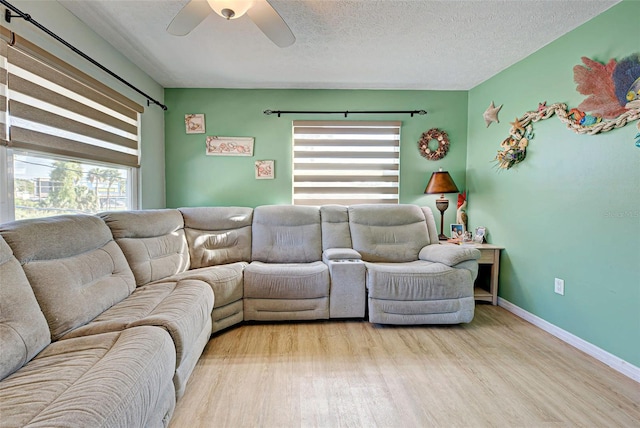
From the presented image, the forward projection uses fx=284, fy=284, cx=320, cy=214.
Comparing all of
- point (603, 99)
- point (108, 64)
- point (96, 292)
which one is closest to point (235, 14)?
point (108, 64)

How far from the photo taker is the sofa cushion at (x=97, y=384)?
840 millimetres

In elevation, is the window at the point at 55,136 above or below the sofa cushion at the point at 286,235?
above

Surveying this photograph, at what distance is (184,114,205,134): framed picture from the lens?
3.30m

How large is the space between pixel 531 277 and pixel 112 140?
150 inches

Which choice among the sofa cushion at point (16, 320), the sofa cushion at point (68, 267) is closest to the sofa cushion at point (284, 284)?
the sofa cushion at point (68, 267)

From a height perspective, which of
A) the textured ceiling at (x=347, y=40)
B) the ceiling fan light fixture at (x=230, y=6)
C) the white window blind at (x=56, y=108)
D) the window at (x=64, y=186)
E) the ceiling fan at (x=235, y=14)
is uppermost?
the textured ceiling at (x=347, y=40)

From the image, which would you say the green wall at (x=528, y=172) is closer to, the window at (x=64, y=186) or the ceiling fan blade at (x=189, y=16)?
the window at (x=64, y=186)

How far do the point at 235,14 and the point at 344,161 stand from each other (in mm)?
2032

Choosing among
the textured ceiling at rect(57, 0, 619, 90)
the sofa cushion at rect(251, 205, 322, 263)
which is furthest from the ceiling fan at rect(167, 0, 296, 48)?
the sofa cushion at rect(251, 205, 322, 263)

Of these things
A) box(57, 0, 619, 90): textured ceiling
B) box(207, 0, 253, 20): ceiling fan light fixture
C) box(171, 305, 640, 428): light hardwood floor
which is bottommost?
box(171, 305, 640, 428): light hardwood floor

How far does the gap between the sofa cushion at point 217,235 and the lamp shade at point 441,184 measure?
6.70 feet

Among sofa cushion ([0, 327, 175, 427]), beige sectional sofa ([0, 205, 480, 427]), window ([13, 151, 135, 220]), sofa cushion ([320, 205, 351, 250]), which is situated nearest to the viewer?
sofa cushion ([0, 327, 175, 427])

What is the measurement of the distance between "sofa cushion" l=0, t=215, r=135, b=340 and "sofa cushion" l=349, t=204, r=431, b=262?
81.2 inches

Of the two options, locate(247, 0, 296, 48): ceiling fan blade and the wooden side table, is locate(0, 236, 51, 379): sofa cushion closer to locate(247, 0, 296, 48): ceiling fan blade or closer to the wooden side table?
locate(247, 0, 296, 48): ceiling fan blade
